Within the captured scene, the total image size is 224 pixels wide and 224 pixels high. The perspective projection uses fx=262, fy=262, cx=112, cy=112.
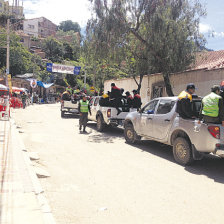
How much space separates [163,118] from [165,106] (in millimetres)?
418

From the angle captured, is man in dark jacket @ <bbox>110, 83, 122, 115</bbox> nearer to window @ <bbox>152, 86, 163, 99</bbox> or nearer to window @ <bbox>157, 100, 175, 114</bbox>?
window @ <bbox>157, 100, 175, 114</bbox>

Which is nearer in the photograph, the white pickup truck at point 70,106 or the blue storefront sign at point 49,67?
the white pickup truck at point 70,106

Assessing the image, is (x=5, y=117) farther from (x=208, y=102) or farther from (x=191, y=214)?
(x=191, y=214)

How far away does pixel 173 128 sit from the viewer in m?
6.98

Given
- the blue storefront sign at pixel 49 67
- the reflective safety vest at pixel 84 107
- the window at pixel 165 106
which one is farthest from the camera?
the blue storefront sign at pixel 49 67

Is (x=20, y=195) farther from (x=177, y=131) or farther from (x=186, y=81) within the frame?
(x=186, y=81)

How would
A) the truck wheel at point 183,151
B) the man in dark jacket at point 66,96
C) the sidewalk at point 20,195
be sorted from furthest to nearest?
the man in dark jacket at point 66,96, the truck wheel at point 183,151, the sidewalk at point 20,195

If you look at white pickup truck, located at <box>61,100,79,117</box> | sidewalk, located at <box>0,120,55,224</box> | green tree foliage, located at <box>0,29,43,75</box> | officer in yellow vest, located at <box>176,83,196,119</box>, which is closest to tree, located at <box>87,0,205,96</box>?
white pickup truck, located at <box>61,100,79,117</box>

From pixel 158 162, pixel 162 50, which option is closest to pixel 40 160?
pixel 158 162

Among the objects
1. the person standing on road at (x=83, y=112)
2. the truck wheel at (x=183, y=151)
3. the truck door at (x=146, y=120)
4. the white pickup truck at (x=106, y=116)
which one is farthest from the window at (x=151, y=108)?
the person standing on road at (x=83, y=112)

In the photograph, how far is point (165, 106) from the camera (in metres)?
7.67

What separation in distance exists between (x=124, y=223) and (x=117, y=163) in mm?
3168

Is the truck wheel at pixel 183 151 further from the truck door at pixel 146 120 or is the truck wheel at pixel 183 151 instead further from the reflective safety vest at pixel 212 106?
the truck door at pixel 146 120

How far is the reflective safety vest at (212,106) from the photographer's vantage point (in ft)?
19.4
